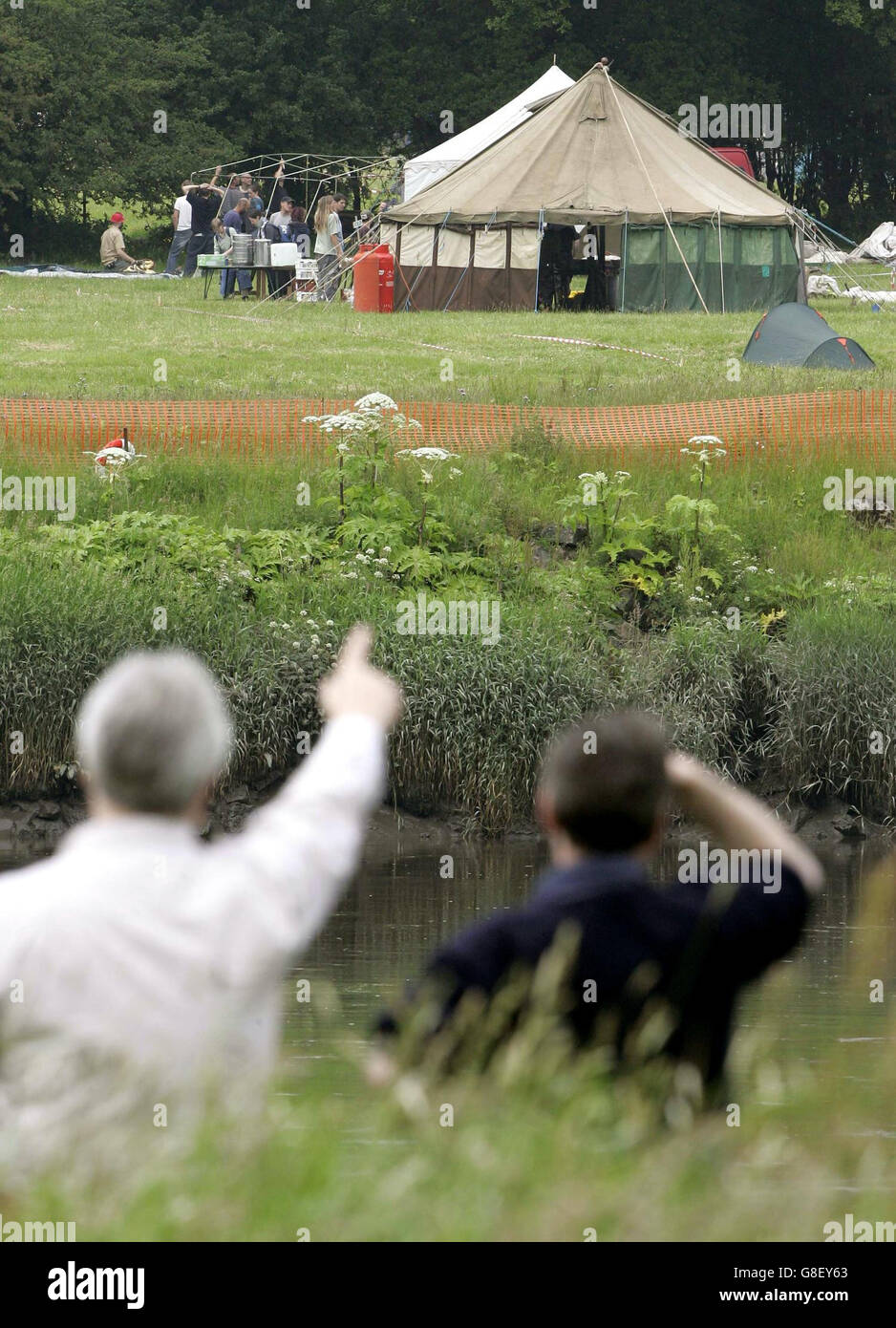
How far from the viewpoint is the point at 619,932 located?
3990 millimetres

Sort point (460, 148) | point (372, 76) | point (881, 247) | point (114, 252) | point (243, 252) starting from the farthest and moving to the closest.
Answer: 1. point (372, 76)
2. point (881, 247)
3. point (460, 148)
4. point (114, 252)
5. point (243, 252)

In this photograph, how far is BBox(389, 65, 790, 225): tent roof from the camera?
3321 centimetres

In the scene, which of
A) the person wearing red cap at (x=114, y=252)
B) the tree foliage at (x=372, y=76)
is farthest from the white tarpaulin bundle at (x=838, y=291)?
the tree foliage at (x=372, y=76)

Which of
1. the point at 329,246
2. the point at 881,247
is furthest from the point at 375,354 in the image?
the point at 881,247

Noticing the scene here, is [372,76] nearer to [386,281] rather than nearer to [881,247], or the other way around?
[881,247]

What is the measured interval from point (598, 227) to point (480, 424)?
13756 mm

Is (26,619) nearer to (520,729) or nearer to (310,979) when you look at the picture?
(520,729)

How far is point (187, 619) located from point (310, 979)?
5.88 metres

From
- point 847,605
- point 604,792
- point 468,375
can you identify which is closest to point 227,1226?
point 604,792

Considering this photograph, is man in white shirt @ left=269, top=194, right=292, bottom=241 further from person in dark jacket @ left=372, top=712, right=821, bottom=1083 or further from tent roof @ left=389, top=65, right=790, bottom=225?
person in dark jacket @ left=372, top=712, right=821, bottom=1083

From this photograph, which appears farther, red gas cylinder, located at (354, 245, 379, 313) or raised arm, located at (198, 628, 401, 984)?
red gas cylinder, located at (354, 245, 379, 313)

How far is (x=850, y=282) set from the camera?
134ft

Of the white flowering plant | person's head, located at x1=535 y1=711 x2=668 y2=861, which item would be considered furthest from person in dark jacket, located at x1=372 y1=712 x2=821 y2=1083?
the white flowering plant

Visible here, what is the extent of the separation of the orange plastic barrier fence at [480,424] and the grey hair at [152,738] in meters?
15.9
